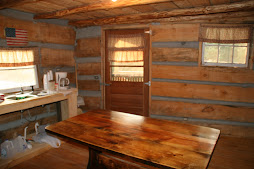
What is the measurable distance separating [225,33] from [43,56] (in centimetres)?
370

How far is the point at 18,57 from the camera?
3.76m

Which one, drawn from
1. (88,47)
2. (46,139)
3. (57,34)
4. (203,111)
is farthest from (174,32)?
(46,139)

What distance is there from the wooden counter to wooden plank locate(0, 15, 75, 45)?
4.09 feet

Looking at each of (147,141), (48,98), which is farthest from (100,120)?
(48,98)

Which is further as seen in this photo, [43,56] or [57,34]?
[57,34]

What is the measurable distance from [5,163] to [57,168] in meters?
0.77

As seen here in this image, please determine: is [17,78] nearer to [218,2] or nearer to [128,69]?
[128,69]

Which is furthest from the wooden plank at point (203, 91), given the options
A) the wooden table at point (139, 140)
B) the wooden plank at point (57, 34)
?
the wooden plank at point (57, 34)

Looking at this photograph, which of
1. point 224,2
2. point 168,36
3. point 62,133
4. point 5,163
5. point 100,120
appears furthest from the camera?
point 168,36

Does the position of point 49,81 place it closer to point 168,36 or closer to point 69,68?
point 69,68

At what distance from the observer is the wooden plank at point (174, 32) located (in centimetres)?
409

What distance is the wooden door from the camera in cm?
451

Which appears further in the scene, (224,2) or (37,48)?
(37,48)

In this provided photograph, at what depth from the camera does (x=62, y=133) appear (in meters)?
2.16
